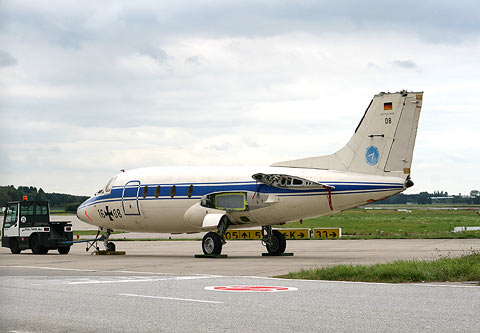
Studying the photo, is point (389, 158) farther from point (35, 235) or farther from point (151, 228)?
point (35, 235)

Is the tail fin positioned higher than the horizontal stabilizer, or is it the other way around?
the tail fin

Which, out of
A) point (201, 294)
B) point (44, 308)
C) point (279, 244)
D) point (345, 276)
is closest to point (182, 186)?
point (279, 244)

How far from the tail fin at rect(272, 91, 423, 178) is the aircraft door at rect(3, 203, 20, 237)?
717 inches

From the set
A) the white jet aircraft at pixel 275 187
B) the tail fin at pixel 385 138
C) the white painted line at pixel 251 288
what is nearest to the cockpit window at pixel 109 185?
the white jet aircraft at pixel 275 187

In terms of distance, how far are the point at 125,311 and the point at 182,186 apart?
→ 2083 centimetres

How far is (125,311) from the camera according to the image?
1356 cm

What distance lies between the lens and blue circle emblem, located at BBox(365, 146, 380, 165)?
30.1 meters

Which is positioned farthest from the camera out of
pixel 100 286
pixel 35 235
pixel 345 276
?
pixel 35 235

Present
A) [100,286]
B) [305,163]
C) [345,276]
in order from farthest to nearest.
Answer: [305,163] → [345,276] → [100,286]

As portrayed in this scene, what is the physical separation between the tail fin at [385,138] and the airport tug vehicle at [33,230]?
1613 centimetres

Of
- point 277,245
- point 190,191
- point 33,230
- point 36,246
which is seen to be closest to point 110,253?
point 36,246

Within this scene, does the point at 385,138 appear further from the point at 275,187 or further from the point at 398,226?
the point at 398,226

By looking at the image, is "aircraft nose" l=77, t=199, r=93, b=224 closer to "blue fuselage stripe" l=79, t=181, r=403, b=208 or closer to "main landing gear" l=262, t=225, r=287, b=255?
"blue fuselage stripe" l=79, t=181, r=403, b=208

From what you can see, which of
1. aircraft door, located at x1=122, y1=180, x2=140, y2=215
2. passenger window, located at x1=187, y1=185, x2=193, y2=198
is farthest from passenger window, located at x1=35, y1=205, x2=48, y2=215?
passenger window, located at x1=187, y1=185, x2=193, y2=198
